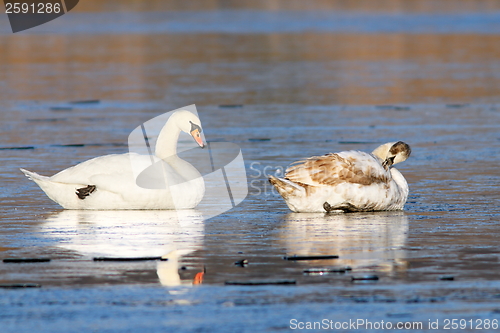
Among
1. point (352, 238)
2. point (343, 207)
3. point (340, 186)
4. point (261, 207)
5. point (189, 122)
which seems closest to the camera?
point (352, 238)

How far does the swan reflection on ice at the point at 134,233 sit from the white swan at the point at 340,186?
102cm

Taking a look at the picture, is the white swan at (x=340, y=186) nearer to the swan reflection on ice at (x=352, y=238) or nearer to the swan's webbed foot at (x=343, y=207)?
the swan's webbed foot at (x=343, y=207)

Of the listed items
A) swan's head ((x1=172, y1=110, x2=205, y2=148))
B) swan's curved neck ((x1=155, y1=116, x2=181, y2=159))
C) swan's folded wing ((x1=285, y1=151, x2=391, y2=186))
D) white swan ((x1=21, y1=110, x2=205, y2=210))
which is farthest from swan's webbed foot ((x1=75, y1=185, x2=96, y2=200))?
swan's folded wing ((x1=285, y1=151, x2=391, y2=186))

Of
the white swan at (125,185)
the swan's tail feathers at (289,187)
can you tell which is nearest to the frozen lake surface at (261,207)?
the white swan at (125,185)

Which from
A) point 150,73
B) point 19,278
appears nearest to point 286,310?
point 19,278

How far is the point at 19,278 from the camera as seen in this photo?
7285mm

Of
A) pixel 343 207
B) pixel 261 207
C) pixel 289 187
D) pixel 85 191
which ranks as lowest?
pixel 261 207

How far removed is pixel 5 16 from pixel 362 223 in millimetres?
48592

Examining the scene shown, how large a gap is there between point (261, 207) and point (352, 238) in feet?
6.36

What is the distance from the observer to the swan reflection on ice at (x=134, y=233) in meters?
8.05

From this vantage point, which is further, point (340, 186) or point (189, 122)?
point (189, 122)

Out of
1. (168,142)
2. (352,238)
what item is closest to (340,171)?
(352,238)

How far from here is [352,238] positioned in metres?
8.65

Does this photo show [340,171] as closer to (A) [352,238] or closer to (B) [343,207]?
(B) [343,207]
